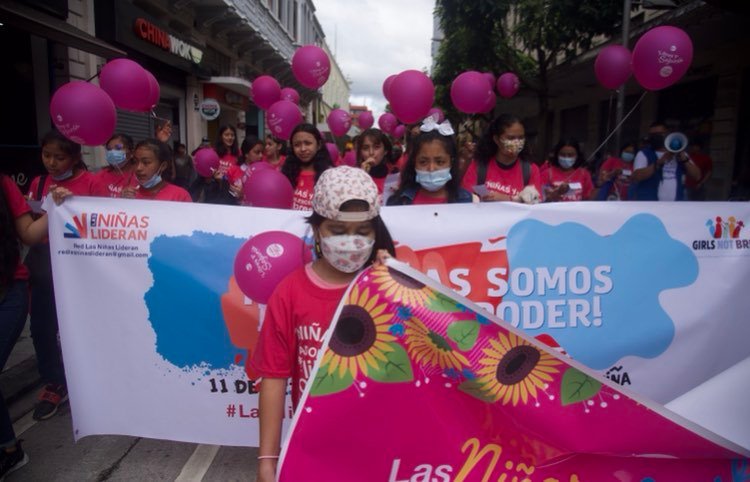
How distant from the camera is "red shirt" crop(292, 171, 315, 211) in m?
4.15

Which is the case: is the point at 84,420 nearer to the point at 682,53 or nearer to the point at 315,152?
the point at 315,152

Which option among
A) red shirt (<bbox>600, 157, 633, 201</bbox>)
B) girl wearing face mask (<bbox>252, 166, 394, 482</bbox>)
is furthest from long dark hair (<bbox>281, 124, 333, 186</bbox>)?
red shirt (<bbox>600, 157, 633, 201</bbox>)

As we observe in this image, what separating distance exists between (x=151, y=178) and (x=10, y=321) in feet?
4.11

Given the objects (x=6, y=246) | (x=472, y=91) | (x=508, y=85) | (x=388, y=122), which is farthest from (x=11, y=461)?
(x=388, y=122)

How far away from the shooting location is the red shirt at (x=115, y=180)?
150 inches

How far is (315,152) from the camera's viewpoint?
4340 mm

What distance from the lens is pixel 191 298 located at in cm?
281

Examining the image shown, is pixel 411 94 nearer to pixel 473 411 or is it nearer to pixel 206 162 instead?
pixel 206 162

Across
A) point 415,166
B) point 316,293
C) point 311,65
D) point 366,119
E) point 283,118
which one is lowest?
Result: point 316,293

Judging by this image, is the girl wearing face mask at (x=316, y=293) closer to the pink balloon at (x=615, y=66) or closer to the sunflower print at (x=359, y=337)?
the sunflower print at (x=359, y=337)

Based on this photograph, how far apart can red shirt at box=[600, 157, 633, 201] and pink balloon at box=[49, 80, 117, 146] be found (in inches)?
241

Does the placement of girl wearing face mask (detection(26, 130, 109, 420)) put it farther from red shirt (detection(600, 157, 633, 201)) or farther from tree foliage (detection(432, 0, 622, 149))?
tree foliage (detection(432, 0, 622, 149))

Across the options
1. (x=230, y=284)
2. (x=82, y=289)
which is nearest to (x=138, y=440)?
(x=82, y=289)

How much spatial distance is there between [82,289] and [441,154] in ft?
6.76
